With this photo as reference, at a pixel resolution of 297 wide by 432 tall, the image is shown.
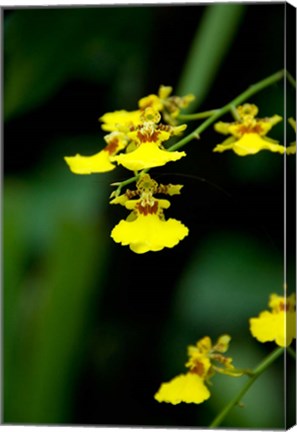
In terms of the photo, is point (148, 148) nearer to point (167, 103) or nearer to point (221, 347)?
point (167, 103)

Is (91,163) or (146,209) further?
(91,163)

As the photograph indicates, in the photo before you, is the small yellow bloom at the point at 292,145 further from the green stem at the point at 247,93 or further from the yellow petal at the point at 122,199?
the yellow petal at the point at 122,199

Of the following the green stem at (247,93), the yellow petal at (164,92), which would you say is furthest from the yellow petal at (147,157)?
the yellow petal at (164,92)

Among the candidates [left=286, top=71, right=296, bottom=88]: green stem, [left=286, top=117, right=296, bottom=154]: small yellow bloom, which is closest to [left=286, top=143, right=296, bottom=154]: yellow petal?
[left=286, top=117, right=296, bottom=154]: small yellow bloom

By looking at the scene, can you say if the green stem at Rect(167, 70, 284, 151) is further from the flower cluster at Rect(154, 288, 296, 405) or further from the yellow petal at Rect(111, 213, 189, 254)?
the flower cluster at Rect(154, 288, 296, 405)

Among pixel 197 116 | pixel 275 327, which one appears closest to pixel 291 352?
pixel 275 327

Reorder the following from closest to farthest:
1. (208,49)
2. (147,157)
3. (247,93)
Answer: (147,157), (247,93), (208,49)
